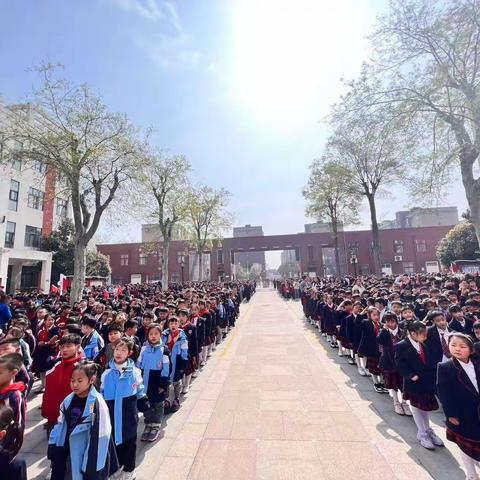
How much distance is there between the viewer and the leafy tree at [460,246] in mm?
32562

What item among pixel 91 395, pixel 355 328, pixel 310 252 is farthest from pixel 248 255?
pixel 91 395

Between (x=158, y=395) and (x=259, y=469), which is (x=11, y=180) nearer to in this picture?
(x=158, y=395)

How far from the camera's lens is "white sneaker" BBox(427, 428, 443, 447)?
13.3 feet

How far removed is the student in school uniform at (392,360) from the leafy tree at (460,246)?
34.0 m

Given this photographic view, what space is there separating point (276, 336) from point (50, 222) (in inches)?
1211

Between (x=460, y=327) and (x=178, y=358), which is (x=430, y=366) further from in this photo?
(x=178, y=358)

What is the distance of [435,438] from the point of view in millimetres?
4117

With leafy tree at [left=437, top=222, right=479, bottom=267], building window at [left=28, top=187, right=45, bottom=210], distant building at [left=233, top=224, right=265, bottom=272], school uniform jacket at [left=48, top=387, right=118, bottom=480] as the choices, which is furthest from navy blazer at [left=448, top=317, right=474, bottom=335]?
distant building at [left=233, top=224, right=265, bottom=272]

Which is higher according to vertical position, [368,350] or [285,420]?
[368,350]

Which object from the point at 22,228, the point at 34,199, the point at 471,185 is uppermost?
the point at 34,199

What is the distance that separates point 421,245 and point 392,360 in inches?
2065

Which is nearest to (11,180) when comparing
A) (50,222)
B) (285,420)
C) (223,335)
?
(50,222)

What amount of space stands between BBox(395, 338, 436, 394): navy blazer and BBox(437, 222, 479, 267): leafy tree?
34940 mm

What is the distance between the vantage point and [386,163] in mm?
23703
